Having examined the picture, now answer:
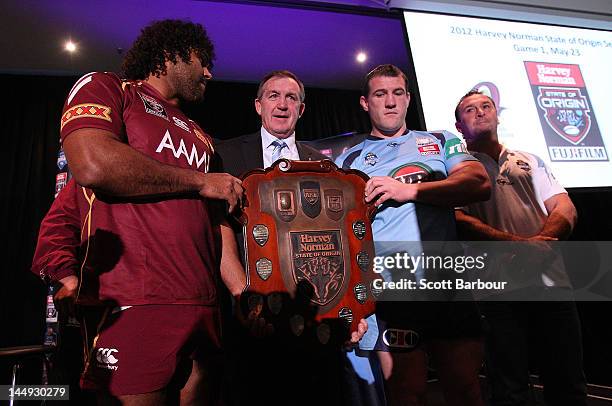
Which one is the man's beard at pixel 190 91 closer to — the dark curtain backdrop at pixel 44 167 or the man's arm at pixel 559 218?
the man's arm at pixel 559 218

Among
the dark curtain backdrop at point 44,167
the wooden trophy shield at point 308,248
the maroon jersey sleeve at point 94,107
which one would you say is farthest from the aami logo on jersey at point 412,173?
the dark curtain backdrop at point 44,167

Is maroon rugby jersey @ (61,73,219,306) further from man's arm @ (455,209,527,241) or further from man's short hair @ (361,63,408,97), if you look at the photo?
man's arm @ (455,209,527,241)

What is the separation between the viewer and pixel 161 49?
1.61 m

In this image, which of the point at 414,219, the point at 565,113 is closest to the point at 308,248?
the point at 414,219

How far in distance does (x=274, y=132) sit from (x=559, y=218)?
1.75 meters

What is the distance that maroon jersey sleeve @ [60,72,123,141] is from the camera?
3.73 feet

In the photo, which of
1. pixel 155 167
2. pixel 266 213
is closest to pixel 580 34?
pixel 266 213

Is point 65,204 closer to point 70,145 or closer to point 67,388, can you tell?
point 70,145

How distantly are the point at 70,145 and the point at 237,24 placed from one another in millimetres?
3590

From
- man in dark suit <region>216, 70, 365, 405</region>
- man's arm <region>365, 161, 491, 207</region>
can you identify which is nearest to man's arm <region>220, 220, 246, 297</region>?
man in dark suit <region>216, 70, 365, 405</region>

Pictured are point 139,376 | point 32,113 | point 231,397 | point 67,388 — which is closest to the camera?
point 139,376

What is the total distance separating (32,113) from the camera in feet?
16.2

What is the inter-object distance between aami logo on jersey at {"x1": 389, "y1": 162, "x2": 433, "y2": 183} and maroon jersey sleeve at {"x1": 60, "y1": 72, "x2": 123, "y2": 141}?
115 centimetres

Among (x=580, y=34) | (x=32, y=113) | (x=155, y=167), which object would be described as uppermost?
(x=32, y=113)
